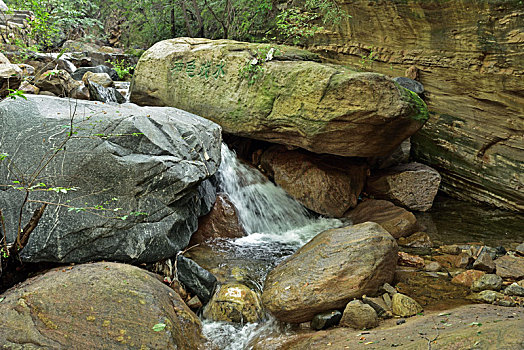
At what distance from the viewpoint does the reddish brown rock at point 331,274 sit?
13.8 ft

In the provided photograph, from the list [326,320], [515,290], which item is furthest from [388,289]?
[515,290]

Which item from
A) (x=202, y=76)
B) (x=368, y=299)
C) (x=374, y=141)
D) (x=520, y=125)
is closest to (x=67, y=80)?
(x=202, y=76)

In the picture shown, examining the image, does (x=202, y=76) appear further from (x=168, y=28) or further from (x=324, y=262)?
(x=168, y=28)

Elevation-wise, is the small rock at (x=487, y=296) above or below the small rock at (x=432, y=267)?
above

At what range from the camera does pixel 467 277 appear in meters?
4.93

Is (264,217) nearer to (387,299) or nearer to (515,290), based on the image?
(387,299)

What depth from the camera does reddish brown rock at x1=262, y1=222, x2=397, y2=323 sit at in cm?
420

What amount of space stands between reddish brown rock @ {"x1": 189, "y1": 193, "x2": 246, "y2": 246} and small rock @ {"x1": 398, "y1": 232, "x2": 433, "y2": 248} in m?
2.71

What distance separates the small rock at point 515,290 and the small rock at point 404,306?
1212 mm

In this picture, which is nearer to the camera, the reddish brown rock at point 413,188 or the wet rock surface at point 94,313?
the wet rock surface at point 94,313

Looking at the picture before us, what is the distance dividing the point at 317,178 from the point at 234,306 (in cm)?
392

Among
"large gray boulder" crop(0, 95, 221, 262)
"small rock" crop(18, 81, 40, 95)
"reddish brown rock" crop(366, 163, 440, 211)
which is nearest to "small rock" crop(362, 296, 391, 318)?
"large gray boulder" crop(0, 95, 221, 262)

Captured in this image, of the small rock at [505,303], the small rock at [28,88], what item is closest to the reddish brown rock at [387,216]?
the small rock at [505,303]

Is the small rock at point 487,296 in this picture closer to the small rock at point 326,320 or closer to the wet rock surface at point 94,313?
the small rock at point 326,320
